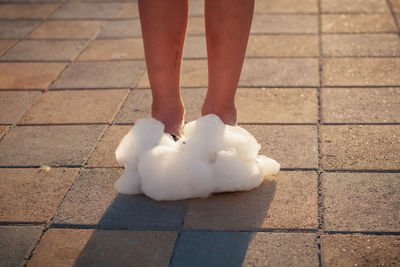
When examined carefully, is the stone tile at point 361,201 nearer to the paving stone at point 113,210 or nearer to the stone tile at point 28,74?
the paving stone at point 113,210

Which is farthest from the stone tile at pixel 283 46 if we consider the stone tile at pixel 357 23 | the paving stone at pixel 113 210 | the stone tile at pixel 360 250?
the stone tile at pixel 360 250

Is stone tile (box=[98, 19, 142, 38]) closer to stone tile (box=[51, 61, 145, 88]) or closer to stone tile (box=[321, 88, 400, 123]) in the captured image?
stone tile (box=[51, 61, 145, 88])

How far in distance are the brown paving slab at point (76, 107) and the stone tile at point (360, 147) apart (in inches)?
40.8

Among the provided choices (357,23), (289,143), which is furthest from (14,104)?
(357,23)

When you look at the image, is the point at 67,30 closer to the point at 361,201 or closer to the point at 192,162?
the point at 192,162

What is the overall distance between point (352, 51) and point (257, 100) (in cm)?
86

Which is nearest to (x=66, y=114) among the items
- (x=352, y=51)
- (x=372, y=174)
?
(x=372, y=174)

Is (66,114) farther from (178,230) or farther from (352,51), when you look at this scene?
(352,51)

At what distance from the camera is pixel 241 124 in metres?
2.46

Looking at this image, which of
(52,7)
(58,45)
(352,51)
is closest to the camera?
(352,51)

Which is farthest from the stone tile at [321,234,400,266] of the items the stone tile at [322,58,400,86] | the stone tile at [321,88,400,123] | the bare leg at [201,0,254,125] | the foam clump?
the stone tile at [322,58,400,86]

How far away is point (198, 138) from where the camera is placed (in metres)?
2.01

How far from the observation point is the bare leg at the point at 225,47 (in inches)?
77.7

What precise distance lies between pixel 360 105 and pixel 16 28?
2563mm
